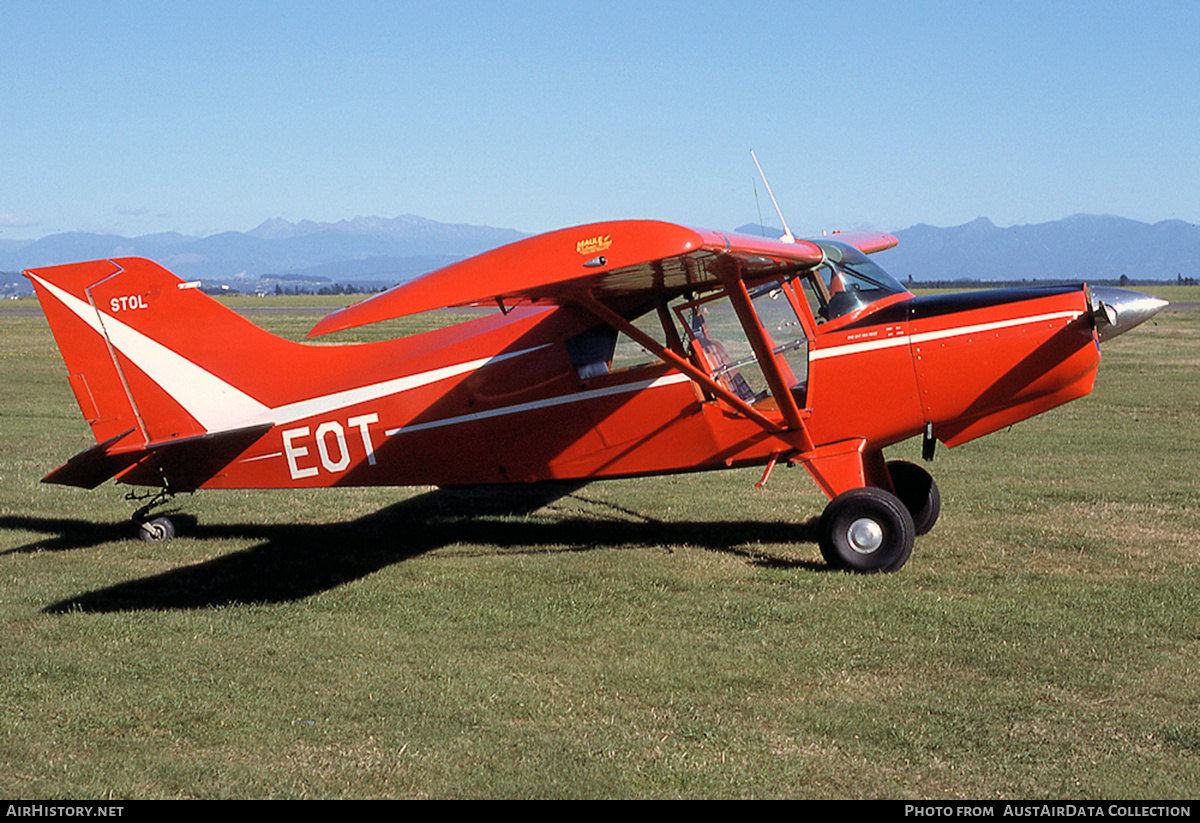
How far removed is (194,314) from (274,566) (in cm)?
234

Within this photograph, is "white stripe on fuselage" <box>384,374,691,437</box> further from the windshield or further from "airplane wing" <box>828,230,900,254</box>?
"airplane wing" <box>828,230,900,254</box>

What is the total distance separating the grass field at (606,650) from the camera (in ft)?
15.2

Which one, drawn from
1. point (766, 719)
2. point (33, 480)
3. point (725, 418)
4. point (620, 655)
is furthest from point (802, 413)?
point (33, 480)

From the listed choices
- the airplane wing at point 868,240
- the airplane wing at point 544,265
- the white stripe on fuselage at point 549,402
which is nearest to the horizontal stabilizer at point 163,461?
the white stripe on fuselage at point 549,402

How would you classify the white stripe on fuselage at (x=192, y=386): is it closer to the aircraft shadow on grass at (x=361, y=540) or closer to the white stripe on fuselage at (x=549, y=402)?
the white stripe on fuselage at (x=549, y=402)

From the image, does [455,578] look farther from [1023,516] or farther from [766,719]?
[1023,516]

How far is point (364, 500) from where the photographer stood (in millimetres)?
11625

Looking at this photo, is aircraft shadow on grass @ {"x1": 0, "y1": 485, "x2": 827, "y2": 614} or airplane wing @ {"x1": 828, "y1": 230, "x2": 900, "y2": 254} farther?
airplane wing @ {"x1": 828, "y1": 230, "x2": 900, "y2": 254}

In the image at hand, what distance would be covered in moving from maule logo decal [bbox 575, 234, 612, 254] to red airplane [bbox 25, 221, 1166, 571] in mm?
997

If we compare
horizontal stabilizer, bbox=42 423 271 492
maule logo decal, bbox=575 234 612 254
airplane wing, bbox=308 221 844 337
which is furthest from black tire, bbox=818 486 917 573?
horizontal stabilizer, bbox=42 423 271 492

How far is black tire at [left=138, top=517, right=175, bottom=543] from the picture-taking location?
31.6 ft

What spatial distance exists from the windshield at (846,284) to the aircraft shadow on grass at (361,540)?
2.07 meters

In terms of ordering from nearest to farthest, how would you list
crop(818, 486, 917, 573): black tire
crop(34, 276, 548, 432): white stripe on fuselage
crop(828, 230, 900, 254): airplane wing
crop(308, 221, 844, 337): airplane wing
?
crop(308, 221, 844, 337): airplane wing → crop(818, 486, 917, 573): black tire → crop(34, 276, 548, 432): white stripe on fuselage → crop(828, 230, 900, 254): airplane wing

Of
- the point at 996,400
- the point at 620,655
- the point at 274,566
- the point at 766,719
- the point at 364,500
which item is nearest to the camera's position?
the point at 766,719
